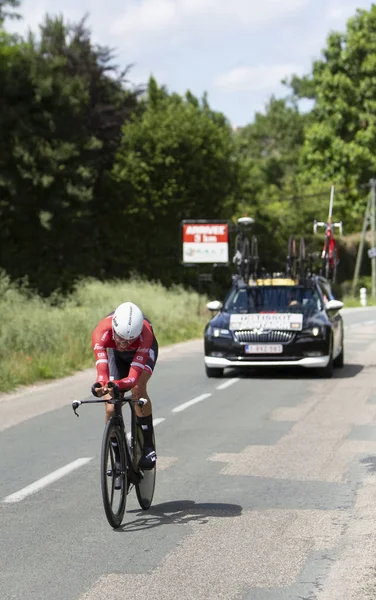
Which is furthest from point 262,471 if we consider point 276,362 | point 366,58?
point 366,58

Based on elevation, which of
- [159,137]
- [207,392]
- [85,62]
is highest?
[85,62]

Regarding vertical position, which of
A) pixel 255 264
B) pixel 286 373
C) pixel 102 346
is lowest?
pixel 286 373

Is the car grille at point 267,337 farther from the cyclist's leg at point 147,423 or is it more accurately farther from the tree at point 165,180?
the tree at point 165,180

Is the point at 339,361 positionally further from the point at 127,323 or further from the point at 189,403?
the point at 127,323

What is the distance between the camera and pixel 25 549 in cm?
645

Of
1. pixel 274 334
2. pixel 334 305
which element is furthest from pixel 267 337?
pixel 334 305

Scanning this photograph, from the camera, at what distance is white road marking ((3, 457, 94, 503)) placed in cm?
809

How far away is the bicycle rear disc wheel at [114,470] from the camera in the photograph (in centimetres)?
690

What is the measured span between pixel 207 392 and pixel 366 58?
174 feet

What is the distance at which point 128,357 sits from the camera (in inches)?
295

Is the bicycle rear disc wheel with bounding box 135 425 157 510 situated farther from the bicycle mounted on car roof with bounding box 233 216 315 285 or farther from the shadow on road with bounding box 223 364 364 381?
the bicycle mounted on car roof with bounding box 233 216 315 285

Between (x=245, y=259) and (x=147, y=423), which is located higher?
(x=245, y=259)

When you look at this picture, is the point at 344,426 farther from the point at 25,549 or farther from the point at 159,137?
the point at 159,137

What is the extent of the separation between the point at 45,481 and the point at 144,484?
148 cm
